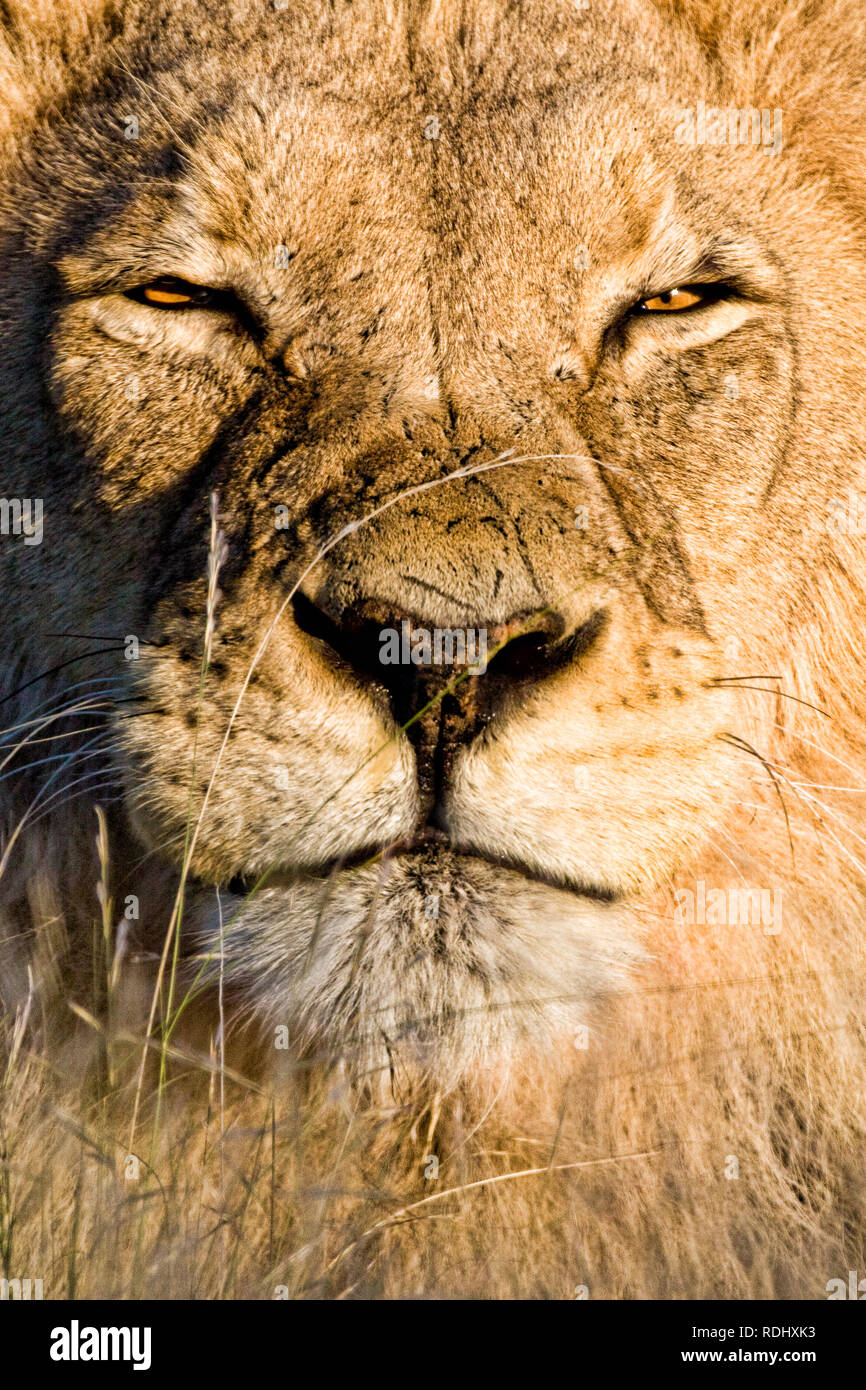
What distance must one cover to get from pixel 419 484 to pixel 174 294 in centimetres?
73

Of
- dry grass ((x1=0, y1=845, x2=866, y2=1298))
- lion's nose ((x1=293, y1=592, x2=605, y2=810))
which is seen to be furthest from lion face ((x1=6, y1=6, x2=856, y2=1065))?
dry grass ((x1=0, y1=845, x2=866, y2=1298))

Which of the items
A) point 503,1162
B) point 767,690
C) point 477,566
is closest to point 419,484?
point 477,566

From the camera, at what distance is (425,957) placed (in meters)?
2.42

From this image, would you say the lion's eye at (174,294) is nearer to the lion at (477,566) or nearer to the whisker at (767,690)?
the lion at (477,566)

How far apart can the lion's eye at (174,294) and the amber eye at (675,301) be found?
0.83 metres

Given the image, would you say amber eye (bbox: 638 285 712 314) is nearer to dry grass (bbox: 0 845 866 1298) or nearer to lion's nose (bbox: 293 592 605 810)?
lion's nose (bbox: 293 592 605 810)

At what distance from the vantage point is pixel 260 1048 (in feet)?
9.48

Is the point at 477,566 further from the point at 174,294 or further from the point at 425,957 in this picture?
the point at 174,294

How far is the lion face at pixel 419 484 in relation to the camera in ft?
7.88

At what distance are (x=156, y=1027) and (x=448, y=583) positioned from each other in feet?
3.65

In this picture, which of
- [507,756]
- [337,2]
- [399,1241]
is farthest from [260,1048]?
[337,2]

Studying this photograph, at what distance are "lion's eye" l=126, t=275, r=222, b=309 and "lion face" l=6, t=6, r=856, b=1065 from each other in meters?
0.01

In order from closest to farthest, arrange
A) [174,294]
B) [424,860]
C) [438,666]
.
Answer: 1. [438,666]
2. [424,860]
3. [174,294]

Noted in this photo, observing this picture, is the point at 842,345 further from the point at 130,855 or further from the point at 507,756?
A: the point at 130,855
